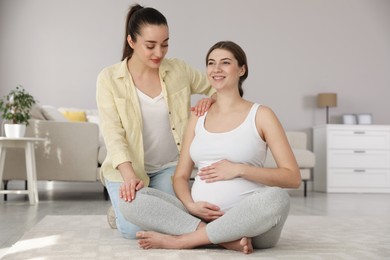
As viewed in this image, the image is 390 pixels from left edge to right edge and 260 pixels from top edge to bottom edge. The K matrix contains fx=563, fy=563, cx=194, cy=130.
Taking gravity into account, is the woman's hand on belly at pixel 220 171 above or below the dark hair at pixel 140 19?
below

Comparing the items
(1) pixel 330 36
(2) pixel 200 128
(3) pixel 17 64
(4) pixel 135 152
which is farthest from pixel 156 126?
(1) pixel 330 36

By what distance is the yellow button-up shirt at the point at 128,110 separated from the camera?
7.49 ft

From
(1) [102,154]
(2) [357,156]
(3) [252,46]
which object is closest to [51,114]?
(1) [102,154]

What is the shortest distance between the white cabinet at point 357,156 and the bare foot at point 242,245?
485 cm

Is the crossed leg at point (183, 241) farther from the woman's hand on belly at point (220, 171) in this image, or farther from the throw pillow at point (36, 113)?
the throw pillow at point (36, 113)

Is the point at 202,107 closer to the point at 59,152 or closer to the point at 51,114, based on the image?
the point at 59,152

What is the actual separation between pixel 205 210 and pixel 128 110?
596 mm

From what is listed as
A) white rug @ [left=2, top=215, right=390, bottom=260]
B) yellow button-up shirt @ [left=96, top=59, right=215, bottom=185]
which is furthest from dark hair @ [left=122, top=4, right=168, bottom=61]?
white rug @ [left=2, top=215, right=390, bottom=260]

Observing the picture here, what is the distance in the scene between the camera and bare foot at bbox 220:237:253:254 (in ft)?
6.12

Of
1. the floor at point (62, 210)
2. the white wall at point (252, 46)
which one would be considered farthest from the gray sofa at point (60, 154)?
the white wall at point (252, 46)

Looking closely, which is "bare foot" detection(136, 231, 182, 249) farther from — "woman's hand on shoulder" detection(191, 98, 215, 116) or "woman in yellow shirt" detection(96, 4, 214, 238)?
"woman's hand on shoulder" detection(191, 98, 215, 116)

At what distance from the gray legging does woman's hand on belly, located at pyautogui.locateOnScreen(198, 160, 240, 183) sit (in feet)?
0.36

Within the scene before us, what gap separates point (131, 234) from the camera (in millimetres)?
2264

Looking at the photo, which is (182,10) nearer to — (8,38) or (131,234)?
(8,38)
